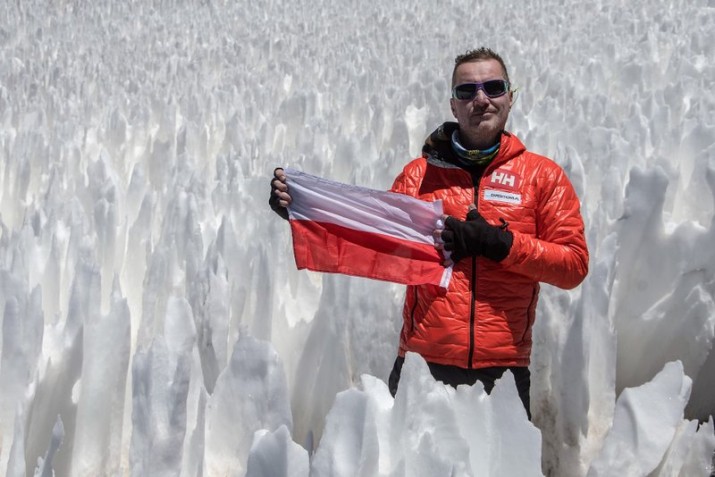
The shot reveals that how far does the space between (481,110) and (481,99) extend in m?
0.03

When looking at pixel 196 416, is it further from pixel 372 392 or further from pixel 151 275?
pixel 151 275

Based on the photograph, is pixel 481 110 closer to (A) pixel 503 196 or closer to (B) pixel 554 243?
(A) pixel 503 196

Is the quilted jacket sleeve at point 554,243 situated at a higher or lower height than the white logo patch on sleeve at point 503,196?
lower

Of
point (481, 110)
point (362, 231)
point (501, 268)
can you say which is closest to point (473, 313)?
point (501, 268)

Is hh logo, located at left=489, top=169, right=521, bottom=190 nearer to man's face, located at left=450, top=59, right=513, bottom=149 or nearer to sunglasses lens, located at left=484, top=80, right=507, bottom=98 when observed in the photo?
man's face, located at left=450, top=59, right=513, bottom=149

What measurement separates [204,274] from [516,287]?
2.31ft

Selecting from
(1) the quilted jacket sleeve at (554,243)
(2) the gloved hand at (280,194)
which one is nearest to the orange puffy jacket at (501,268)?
(1) the quilted jacket sleeve at (554,243)

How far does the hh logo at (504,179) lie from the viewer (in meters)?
1.83

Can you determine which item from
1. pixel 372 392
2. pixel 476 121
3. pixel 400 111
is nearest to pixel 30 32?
pixel 400 111

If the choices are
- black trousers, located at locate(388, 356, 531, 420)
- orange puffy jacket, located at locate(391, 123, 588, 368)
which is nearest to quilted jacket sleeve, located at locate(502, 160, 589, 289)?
orange puffy jacket, located at locate(391, 123, 588, 368)

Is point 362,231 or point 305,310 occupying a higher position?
point 362,231

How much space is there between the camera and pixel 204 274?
172cm

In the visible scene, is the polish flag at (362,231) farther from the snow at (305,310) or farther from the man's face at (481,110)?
the man's face at (481,110)

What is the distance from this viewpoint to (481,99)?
1.86m
